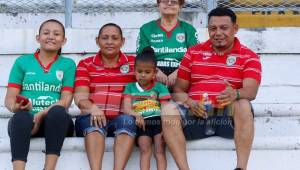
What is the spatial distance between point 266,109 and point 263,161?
0.51m

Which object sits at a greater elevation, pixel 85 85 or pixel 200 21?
pixel 200 21

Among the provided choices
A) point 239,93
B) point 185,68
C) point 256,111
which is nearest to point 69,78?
point 185,68

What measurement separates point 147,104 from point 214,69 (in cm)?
Answer: 52

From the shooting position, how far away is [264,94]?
22.1 ft

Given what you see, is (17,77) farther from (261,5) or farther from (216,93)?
(261,5)

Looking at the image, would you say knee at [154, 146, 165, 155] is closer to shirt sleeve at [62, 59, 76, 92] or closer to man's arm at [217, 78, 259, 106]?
man's arm at [217, 78, 259, 106]

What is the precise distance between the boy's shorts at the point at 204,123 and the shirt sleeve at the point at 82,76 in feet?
2.24

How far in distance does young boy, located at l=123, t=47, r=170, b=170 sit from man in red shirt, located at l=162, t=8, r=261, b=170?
14 cm

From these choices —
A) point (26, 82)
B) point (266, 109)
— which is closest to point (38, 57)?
point (26, 82)

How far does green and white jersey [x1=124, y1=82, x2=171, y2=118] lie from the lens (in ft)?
17.2

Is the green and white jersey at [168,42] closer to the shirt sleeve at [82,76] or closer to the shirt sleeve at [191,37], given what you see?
the shirt sleeve at [191,37]

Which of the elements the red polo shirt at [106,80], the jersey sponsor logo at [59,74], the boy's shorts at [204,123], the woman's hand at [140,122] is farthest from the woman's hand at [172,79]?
the jersey sponsor logo at [59,74]

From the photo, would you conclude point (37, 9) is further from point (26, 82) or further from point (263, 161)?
point (263, 161)

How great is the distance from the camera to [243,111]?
4.93 m
